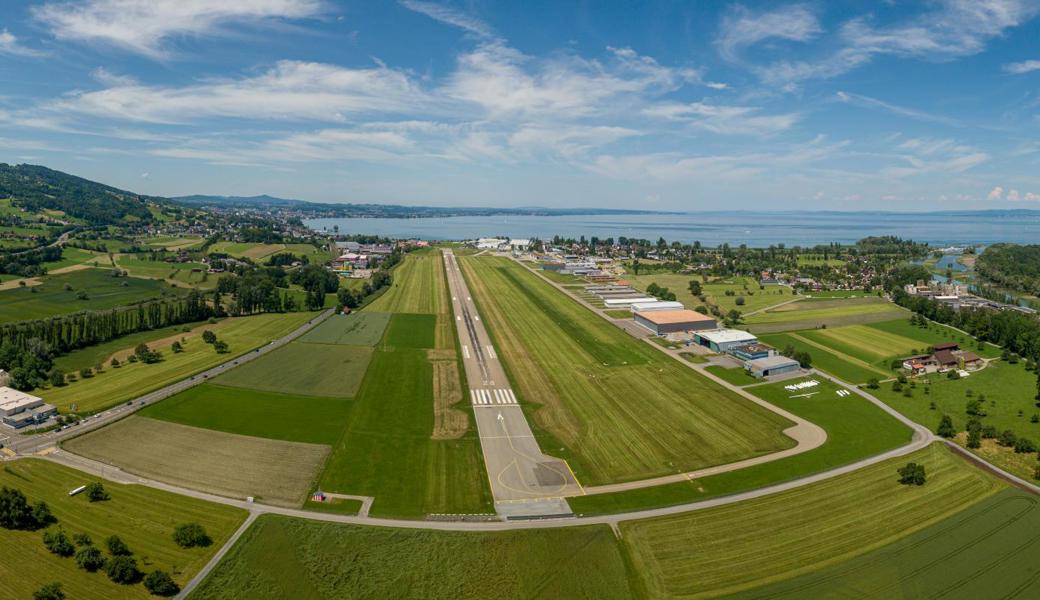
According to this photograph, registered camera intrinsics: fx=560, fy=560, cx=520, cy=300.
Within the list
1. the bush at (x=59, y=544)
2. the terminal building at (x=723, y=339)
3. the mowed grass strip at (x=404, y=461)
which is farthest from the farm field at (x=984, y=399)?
the bush at (x=59, y=544)

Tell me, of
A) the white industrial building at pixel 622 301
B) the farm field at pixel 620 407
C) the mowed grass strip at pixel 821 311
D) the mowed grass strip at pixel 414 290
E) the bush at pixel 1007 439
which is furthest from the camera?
the white industrial building at pixel 622 301

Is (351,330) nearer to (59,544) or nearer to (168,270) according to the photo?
(59,544)

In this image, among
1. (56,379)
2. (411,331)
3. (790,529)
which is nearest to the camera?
(790,529)

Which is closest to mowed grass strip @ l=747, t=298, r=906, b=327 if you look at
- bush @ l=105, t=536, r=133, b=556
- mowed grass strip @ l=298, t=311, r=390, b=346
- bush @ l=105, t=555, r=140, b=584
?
mowed grass strip @ l=298, t=311, r=390, b=346

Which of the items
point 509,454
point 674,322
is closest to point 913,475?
point 509,454

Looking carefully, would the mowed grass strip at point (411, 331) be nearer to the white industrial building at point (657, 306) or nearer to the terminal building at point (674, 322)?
the terminal building at point (674, 322)

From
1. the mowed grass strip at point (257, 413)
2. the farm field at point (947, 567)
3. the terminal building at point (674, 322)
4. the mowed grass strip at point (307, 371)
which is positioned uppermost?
the terminal building at point (674, 322)

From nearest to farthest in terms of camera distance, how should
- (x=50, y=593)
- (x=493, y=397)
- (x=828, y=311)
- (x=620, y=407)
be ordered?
1. (x=50, y=593)
2. (x=620, y=407)
3. (x=493, y=397)
4. (x=828, y=311)

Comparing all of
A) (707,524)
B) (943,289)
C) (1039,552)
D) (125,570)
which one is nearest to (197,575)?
(125,570)
